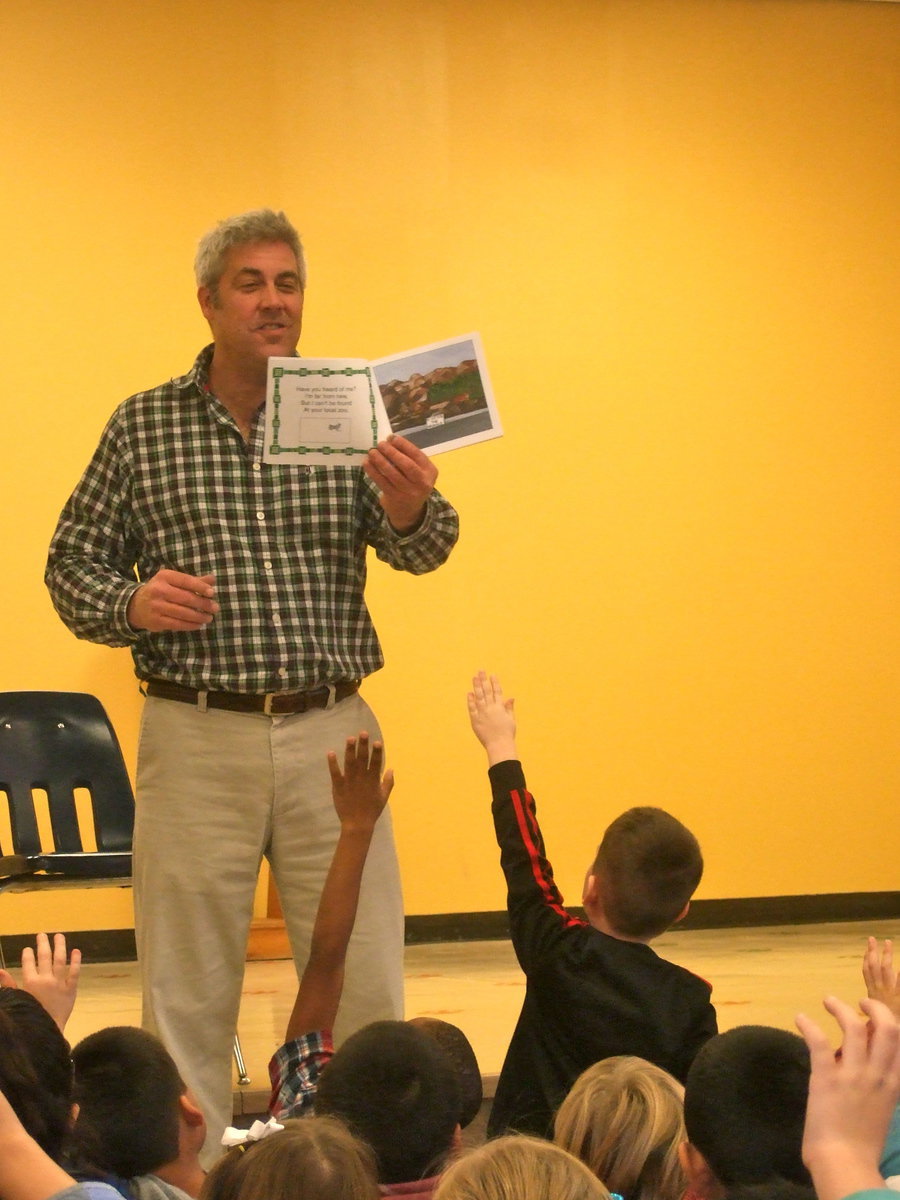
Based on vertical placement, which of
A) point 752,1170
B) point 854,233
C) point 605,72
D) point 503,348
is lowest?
point 752,1170

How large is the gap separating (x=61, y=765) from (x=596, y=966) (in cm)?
149

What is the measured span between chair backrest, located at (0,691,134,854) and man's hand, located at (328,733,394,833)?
1.19 metres

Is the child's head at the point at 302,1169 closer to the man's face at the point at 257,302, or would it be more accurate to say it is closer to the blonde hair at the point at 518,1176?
the blonde hair at the point at 518,1176

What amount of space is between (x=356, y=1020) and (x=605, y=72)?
130 inches

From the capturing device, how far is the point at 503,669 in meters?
4.56

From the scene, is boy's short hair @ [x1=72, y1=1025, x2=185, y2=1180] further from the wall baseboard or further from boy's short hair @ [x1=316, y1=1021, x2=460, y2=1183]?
the wall baseboard

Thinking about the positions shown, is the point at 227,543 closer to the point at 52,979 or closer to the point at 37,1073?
the point at 52,979

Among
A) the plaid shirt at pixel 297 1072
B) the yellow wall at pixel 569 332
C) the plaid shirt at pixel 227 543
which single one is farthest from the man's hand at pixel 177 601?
the yellow wall at pixel 569 332

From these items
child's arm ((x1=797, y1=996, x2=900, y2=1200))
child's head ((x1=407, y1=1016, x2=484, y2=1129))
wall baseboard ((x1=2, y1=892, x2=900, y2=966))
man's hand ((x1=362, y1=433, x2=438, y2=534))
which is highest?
man's hand ((x1=362, y1=433, x2=438, y2=534))

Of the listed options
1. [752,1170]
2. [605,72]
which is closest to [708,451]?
[605,72]

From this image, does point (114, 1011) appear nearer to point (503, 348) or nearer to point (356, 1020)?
point (356, 1020)

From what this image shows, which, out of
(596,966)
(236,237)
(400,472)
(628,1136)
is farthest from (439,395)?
(628,1136)

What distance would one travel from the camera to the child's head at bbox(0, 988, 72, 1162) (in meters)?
1.33

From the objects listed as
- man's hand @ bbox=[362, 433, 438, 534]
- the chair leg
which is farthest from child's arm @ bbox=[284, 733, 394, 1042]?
the chair leg
